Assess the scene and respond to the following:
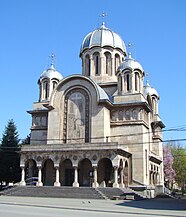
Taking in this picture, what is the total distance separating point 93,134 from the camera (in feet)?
120

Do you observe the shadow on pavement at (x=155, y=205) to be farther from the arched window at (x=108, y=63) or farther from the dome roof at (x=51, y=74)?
the dome roof at (x=51, y=74)

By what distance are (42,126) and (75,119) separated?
18.3 feet

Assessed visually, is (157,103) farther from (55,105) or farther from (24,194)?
(24,194)

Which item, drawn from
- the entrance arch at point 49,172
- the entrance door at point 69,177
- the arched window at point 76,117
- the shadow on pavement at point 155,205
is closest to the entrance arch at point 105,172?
the arched window at point 76,117

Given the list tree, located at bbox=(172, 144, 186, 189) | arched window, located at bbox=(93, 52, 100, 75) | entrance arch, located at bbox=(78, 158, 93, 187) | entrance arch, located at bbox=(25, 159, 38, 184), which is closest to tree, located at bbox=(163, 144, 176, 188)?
tree, located at bbox=(172, 144, 186, 189)

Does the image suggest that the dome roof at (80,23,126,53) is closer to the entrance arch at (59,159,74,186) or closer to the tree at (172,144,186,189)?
the entrance arch at (59,159,74,186)

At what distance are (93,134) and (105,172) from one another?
4.32 m

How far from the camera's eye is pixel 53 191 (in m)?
31.5

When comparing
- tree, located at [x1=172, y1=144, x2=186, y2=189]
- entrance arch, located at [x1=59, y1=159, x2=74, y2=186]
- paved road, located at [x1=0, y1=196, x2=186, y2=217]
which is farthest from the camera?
tree, located at [x1=172, y1=144, x2=186, y2=189]

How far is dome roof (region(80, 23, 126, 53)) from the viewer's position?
44.5 meters

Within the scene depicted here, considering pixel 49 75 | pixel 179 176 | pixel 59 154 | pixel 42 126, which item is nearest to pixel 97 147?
pixel 59 154

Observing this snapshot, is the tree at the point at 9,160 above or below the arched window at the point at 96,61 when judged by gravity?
below

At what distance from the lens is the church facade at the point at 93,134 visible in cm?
3416

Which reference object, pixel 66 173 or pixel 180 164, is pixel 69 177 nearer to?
pixel 66 173
